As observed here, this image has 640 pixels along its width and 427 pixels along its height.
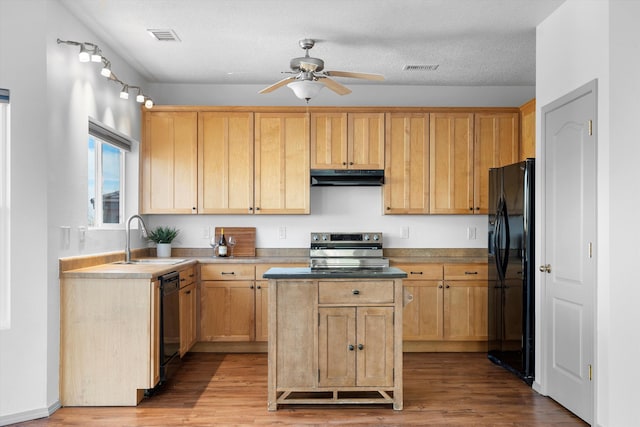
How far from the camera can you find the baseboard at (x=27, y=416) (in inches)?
128

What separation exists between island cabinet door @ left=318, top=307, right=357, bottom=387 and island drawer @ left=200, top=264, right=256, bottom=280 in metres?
1.81

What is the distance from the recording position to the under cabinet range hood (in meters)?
5.32

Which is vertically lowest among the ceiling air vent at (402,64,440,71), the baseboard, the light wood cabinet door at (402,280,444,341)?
the baseboard

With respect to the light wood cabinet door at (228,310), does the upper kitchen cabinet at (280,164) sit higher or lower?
higher

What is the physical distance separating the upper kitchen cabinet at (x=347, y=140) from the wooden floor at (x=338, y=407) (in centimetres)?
206

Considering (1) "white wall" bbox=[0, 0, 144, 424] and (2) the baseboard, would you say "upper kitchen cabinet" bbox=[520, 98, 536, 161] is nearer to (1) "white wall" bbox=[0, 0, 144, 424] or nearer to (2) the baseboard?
(1) "white wall" bbox=[0, 0, 144, 424]

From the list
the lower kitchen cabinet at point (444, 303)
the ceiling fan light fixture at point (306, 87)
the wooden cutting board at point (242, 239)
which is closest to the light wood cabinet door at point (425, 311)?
the lower kitchen cabinet at point (444, 303)

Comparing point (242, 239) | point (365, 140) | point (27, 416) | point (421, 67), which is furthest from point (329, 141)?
point (27, 416)

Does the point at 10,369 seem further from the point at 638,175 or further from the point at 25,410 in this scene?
the point at 638,175

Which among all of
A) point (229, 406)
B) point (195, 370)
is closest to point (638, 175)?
point (229, 406)

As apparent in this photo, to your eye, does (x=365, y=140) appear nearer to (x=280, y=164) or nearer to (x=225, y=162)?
(x=280, y=164)

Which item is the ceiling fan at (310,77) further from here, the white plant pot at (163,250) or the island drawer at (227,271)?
the white plant pot at (163,250)

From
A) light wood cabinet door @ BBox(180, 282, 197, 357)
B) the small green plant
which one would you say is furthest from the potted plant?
light wood cabinet door @ BBox(180, 282, 197, 357)

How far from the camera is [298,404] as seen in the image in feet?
11.8
